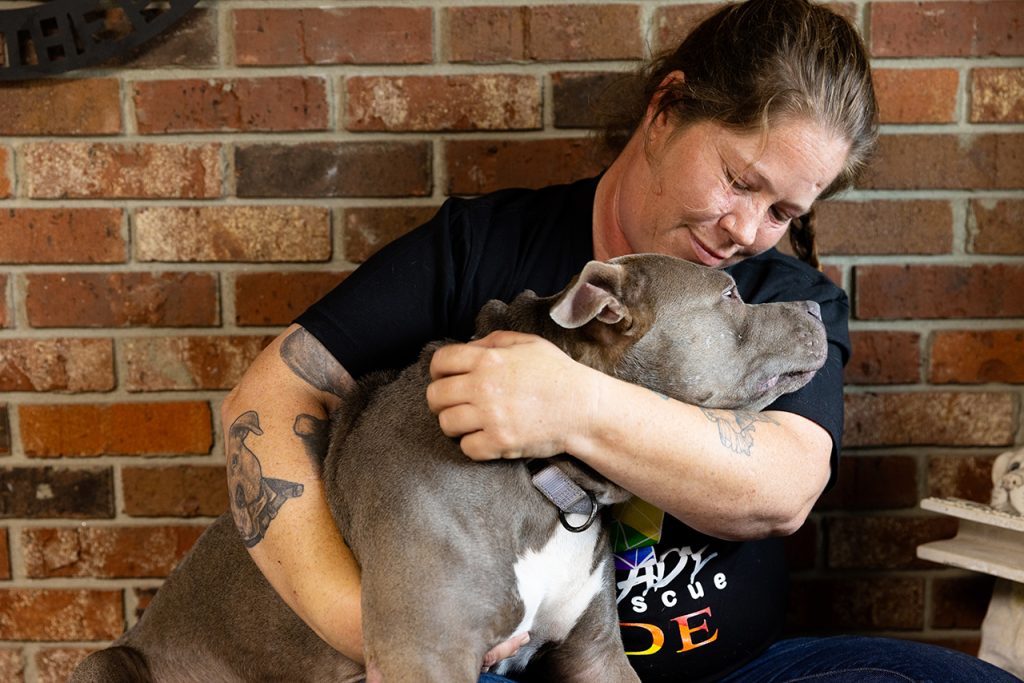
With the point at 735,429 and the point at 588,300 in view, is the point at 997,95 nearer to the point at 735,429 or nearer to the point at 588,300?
the point at 735,429

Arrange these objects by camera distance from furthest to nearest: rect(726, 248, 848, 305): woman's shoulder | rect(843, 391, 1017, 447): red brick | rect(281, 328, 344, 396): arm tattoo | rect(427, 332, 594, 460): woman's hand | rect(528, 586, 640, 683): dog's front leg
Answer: rect(843, 391, 1017, 447): red brick → rect(726, 248, 848, 305): woman's shoulder → rect(281, 328, 344, 396): arm tattoo → rect(528, 586, 640, 683): dog's front leg → rect(427, 332, 594, 460): woman's hand

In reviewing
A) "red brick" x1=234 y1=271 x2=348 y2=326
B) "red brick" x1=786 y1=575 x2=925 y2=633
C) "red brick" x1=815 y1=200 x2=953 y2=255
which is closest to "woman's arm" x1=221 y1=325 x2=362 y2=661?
"red brick" x1=234 y1=271 x2=348 y2=326

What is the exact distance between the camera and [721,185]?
1780 millimetres

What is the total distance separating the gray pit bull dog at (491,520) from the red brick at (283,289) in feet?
2.08

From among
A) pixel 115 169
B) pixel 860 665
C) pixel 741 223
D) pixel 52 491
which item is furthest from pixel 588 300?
pixel 52 491

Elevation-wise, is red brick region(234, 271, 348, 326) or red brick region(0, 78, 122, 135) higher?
red brick region(0, 78, 122, 135)

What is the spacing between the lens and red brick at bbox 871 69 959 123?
2295mm

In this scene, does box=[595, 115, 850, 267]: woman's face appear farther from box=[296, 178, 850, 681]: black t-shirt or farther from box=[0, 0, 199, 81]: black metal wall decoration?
box=[0, 0, 199, 81]: black metal wall decoration

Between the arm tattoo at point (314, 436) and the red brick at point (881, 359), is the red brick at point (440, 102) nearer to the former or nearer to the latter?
the arm tattoo at point (314, 436)

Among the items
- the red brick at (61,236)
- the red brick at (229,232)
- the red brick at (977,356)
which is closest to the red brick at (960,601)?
the red brick at (977,356)

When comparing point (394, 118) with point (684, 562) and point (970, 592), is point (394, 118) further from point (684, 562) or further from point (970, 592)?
point (970, 592)

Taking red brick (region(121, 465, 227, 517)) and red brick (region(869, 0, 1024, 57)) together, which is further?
red brick (region(121, 465, 227, 517))

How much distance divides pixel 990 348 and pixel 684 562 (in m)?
1.02

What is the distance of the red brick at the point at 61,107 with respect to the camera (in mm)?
2287
